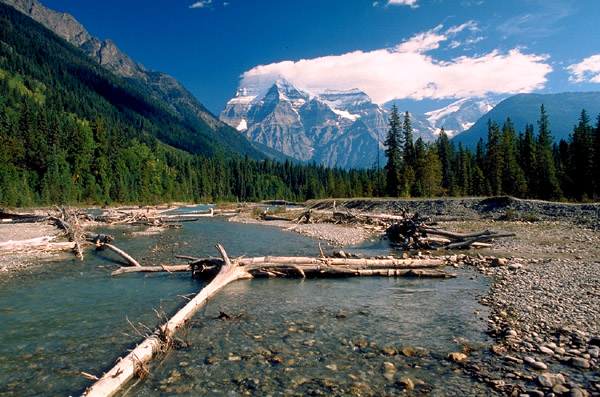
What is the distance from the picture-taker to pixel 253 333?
8.75 m

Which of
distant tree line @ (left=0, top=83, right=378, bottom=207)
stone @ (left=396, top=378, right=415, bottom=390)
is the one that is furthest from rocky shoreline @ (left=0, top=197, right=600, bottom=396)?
distant tree line @ (left=0, top=83, right=378, bottom=207)

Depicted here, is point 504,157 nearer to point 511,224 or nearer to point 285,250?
point 511,224

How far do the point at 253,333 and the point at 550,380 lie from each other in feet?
20.9

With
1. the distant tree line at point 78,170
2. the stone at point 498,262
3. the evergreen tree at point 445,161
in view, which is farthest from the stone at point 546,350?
the evergreen tree at point 445,161

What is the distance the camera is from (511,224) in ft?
97.9

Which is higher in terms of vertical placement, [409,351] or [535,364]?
[535,364]

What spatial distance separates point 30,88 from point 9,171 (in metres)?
138

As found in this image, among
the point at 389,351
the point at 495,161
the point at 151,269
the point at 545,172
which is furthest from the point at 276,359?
the point at 495,161

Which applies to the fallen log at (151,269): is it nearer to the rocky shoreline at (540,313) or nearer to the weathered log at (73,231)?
the weathered log at (73,231)

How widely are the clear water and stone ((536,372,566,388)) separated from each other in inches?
42.9

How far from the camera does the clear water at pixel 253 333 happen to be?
6395 millimetres

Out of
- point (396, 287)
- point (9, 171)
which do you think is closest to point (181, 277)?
point (396, 287)

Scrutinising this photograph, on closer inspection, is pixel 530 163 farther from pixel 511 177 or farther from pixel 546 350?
pixel 546 350

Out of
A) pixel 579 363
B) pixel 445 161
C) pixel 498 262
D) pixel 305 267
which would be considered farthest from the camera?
pixel 445 161
